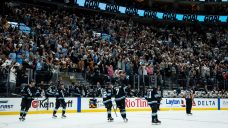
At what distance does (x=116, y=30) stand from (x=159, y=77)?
9871 millimetres

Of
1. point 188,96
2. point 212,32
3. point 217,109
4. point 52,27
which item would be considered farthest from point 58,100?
point 212,32

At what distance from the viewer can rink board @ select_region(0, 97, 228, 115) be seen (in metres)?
20.9

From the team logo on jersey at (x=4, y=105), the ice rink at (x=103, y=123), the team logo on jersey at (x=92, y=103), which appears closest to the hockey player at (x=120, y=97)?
the ice rink at (x=103, y=123)

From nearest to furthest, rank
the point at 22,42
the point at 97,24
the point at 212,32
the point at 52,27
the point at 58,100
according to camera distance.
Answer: the point at 58,100 → the point at 22,42 → the point at 52,27 → the point at 97,24 → the point at 212,32

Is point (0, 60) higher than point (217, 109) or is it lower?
higher

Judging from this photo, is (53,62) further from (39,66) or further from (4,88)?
(4,88)

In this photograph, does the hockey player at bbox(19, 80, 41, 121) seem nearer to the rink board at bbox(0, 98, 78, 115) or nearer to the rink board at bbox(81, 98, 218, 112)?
the rink board at bbox(0, 98, 78, 115)

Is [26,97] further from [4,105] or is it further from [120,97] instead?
[120,97]

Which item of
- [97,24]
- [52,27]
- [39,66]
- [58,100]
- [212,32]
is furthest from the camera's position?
[212,32]

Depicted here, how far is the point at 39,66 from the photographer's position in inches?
856

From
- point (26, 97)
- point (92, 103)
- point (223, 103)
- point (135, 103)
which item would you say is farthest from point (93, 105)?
point (223, 103)

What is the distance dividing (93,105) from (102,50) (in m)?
4.88

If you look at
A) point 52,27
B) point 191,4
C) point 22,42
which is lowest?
point 22,42

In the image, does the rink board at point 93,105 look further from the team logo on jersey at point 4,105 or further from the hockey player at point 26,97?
the hockey player at point 26,97
